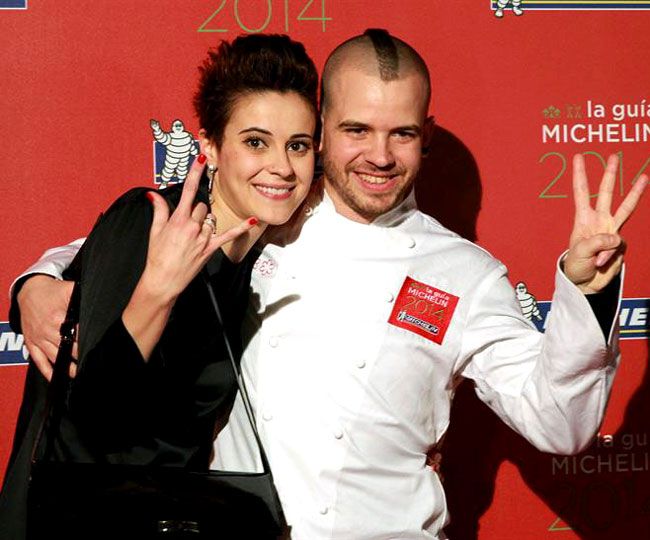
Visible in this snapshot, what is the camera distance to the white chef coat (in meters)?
1.56

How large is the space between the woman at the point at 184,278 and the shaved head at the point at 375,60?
0.48 ft

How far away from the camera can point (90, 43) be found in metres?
1.88

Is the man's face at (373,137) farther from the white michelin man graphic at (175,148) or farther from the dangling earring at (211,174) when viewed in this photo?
the white michelin man graphic at (175,148)

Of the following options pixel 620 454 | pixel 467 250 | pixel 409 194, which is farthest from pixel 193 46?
pixel 620 454

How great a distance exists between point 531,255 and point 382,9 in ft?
2.06

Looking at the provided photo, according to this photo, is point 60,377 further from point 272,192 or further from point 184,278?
point 272,192

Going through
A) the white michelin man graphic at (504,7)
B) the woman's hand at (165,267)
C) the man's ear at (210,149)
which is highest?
the white michelin man graphic at (504,7)

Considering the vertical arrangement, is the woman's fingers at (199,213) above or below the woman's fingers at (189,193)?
below

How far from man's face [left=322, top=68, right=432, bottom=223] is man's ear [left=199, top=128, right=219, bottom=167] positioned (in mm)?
231

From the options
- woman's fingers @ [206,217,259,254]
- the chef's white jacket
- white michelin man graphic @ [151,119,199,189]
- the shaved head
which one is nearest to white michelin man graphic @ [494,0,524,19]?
the shaved head

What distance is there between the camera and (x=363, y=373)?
1590 millimetres

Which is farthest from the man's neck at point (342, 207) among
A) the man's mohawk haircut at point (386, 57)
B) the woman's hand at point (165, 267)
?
the woman's hand at point (165, 267)

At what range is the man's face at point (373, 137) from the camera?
64.1 inches

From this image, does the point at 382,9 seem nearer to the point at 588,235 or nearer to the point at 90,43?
the point at 90,43
